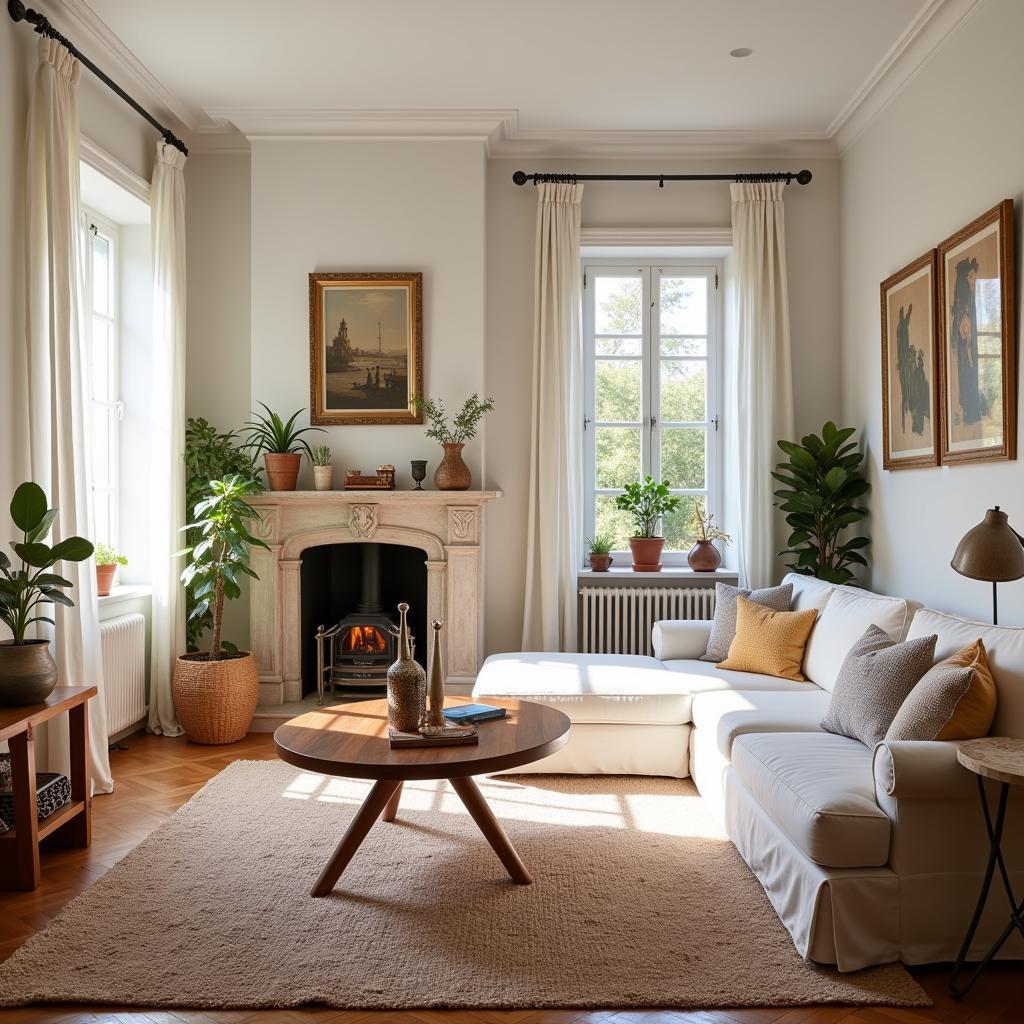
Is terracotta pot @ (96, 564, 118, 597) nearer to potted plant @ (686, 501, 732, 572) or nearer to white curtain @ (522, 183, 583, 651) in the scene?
white curtain @ (522, 183, 583, 651)

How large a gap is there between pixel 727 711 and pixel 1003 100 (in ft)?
8.65

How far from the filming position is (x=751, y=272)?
5.60m

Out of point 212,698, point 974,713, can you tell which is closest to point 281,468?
point 212,698

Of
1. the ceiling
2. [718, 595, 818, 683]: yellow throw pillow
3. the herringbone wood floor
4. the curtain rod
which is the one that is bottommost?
the herringbone wood floor

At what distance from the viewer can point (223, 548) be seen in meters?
5.18

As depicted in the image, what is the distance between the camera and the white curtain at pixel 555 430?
556cm

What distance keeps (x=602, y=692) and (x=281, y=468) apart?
2318mm

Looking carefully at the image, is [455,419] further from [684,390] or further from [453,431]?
[684,390]

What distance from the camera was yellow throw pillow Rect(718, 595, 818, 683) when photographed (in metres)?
4.34

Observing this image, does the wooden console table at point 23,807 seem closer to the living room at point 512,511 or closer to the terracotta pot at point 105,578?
the living room at point 512,511

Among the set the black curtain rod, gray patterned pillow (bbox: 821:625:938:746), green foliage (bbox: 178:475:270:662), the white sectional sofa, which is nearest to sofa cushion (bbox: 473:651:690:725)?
the white sectional sofa

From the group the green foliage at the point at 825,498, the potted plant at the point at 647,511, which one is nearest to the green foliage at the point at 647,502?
the potted plant at the point at 647,511

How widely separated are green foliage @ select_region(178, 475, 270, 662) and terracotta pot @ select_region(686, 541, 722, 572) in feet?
8.45

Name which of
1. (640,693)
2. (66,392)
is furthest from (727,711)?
(66,392)
